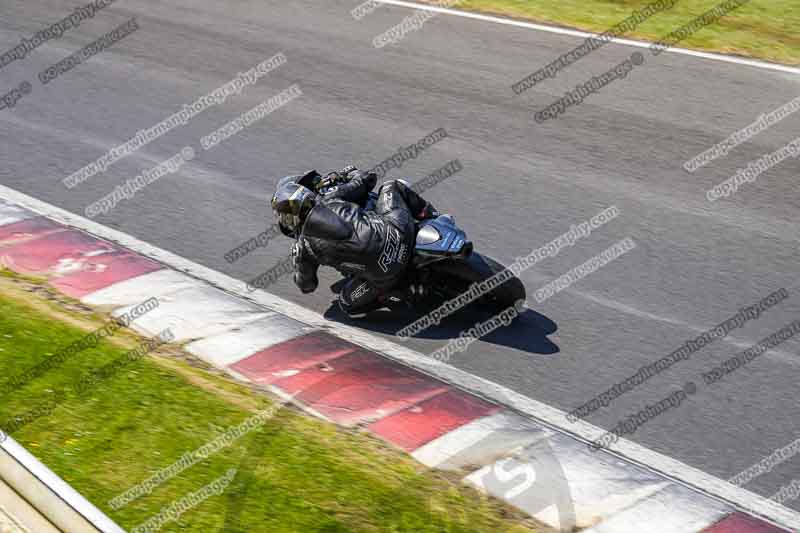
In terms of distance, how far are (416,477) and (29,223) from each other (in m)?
5.60

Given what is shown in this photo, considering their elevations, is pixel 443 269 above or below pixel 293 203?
below

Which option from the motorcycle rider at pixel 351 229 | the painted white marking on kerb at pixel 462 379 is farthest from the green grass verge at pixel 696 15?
the painted white marking on kerb at pixel 462 379

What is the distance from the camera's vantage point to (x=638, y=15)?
1520cm

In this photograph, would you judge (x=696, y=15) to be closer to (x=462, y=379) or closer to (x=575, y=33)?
(x=575, y=33)

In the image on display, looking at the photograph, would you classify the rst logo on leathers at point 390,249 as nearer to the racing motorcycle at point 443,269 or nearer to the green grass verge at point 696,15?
the racing motorcycle at point 443,269

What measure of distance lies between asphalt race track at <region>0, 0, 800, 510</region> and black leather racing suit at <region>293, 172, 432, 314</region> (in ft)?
1.36

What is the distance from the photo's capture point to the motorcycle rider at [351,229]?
7848 mm

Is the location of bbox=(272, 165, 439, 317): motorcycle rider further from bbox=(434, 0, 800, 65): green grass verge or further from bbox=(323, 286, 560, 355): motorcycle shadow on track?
bbox=(434, 0, 800, 65): green grass verge

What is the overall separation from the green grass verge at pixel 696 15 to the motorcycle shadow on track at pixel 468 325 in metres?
7.35

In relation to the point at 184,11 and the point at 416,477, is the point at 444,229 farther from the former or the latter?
the point at 184,11

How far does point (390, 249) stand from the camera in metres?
7.93

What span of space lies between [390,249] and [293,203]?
33.2 inches

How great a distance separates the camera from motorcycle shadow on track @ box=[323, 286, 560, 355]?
8.02 meters

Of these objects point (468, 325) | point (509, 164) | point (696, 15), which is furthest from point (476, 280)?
point (696, 15)
